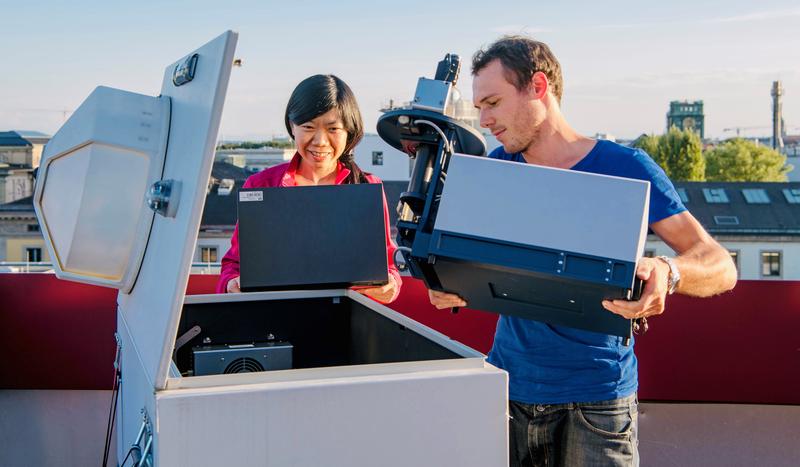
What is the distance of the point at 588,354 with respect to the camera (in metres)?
1.77

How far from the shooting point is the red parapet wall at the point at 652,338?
11.3ft

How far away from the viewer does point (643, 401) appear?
3.60 m

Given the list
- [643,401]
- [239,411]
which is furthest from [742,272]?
[239,411]

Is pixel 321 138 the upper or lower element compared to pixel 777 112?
lower

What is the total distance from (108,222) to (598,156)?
984mm

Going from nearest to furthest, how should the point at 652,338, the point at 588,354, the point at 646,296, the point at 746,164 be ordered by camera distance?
the point at 646,296, the point at 588,354, the point at 652,338, the point at 746,164

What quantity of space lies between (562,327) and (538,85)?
0.52 metres

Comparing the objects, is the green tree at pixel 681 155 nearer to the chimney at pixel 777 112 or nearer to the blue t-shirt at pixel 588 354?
the chimney at pixel 777 112

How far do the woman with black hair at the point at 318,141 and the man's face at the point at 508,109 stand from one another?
1.74ft

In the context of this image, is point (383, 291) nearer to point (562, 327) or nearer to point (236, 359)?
point (236, 359)

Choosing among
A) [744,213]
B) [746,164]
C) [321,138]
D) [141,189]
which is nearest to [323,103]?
[321,138]

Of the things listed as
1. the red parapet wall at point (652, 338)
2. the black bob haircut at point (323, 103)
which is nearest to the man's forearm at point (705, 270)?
the black bob haircut at point (323, 103)

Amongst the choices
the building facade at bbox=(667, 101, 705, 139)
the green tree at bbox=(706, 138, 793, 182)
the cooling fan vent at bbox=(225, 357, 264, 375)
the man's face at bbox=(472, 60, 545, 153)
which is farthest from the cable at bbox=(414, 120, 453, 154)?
the building facade at bbox=(667, 101, 705, 139)

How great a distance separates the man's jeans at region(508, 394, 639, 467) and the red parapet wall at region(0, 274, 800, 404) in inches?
62.7
